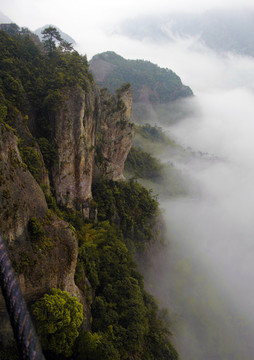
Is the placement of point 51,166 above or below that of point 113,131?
below

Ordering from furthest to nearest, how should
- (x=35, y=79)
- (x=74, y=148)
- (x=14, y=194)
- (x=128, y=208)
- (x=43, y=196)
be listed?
(x=128, y=208) → (x=74, y=148) → (x=35, y=79) → (x=43, y=196) → (x=14, y=194)

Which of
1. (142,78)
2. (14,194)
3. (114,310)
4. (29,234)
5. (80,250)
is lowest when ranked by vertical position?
(114,310)

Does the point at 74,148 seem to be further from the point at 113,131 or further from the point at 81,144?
the point at 113,131

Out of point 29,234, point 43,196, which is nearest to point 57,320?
point 29,234

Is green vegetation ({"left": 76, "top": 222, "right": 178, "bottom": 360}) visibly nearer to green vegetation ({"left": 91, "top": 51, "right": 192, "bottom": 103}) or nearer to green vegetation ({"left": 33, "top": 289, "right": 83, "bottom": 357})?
green vegetation ({"left": 33, "top": 289, "right": 83, "bottom": 357})

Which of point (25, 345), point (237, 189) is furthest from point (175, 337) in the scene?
point (237, 189)

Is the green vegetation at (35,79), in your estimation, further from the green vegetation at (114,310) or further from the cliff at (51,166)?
the green vegetation at (114,310)

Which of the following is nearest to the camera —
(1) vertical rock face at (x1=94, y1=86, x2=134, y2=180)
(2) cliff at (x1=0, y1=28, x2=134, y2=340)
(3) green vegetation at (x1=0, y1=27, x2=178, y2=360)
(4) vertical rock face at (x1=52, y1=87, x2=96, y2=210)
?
(2) cliff at (x1=0, y1=28, x2=134, y2=340)

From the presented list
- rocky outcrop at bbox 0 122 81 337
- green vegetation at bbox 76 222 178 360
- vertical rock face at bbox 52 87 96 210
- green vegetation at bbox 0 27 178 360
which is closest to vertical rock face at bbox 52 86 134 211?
vertical rock face at bbox 52 87 96 210
